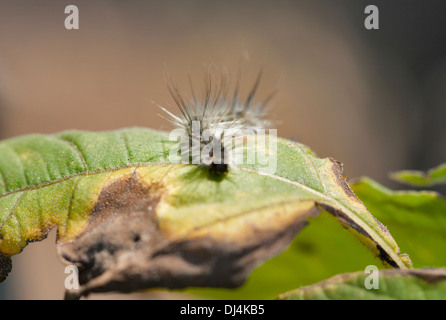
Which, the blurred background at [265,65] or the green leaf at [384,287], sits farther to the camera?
the blurred background at [265,65]

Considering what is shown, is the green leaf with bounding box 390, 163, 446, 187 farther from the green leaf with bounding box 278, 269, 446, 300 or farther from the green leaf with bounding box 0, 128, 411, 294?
the green leaf with bounding box 278, 269, 446, 300

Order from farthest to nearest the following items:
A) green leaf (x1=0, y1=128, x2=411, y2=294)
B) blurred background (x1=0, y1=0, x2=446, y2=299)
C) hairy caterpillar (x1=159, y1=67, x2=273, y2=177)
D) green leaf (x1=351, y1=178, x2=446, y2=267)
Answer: blurred background (x1=0, y1=0, x2=446, y2=299) → green leaf (x1=351, y1=178, x2=446, y2=267) → hairy caterpillar (x1=159, y1=67, x2=273, y2=177) → green leaf (x1=0, y1=128, x2=411, y2=294)

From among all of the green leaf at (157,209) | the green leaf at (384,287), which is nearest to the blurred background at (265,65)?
the green leaf at (157,209)

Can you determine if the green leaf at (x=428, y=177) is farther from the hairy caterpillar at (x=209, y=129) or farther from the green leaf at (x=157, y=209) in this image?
the hairy caterpillar at (x=209, y=129)

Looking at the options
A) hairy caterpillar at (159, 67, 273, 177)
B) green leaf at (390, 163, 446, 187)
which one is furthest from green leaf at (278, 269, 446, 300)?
green leaf at (390, 163, 446, 187)

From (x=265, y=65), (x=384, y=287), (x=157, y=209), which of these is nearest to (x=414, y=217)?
(x=384, y=287)

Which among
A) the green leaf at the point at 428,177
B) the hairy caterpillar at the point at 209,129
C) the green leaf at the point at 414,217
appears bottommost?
the green leaf at the point at 414,217

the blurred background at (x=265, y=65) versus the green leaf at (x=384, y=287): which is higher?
the blurred background at (x=265, y=65)

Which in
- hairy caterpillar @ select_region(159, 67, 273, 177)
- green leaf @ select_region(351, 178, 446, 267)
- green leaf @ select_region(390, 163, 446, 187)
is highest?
hairy caterpillar @ select_region(159, 67, 273, 177)
